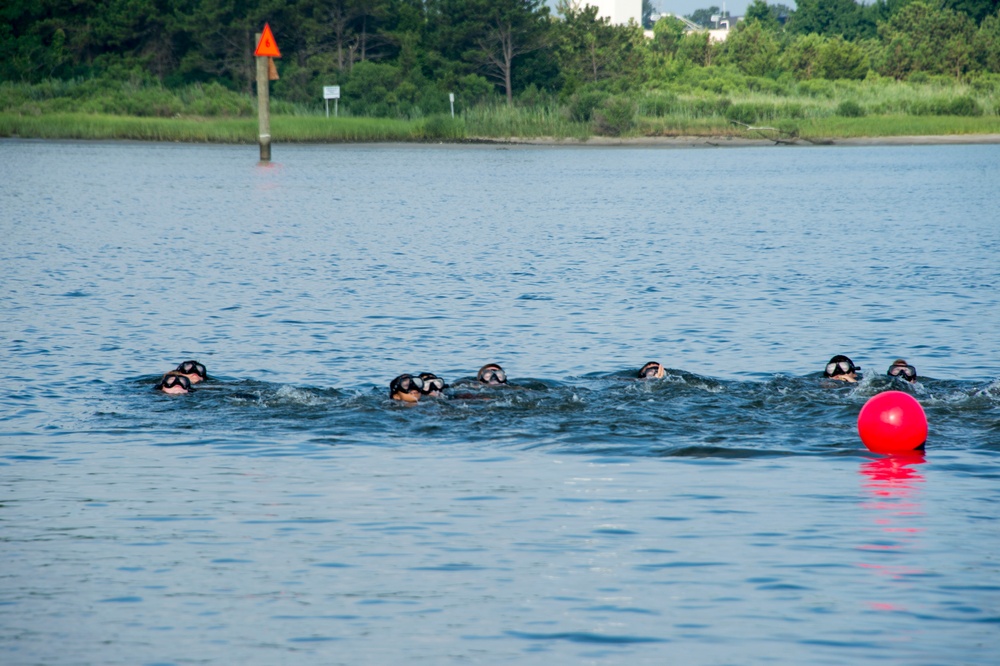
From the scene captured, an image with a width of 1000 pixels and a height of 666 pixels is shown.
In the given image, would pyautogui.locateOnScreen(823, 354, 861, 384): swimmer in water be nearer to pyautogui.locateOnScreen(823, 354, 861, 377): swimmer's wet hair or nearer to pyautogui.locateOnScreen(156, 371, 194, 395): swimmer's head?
pyautogui.locateOnScreen(823, 354, 861, 377): swimmer's wet hair

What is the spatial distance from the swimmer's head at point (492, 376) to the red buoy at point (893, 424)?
165 inches

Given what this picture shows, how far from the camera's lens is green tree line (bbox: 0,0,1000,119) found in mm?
88375

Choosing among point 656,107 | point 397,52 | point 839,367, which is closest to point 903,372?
point 839,367

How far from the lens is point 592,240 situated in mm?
35031

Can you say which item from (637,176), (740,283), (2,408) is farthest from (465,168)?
Result: (2,408)

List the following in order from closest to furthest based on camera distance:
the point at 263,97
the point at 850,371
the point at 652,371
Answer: the point at 652,371, the point at 850,371, the point at 263,97

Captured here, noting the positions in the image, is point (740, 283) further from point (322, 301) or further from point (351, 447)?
point (351, 447)

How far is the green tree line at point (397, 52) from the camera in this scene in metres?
88.4

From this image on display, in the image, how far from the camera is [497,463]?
1292cm

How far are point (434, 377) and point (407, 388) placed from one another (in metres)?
0.32

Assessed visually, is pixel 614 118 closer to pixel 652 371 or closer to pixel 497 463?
pixel 652 371

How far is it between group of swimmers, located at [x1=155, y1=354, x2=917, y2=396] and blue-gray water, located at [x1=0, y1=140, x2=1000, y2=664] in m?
0.18

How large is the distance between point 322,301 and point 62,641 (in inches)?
Answer: 639

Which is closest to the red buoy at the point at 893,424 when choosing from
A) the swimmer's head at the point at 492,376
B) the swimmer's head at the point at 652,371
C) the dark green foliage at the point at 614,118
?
the swimmer's head at the point at 652,371
